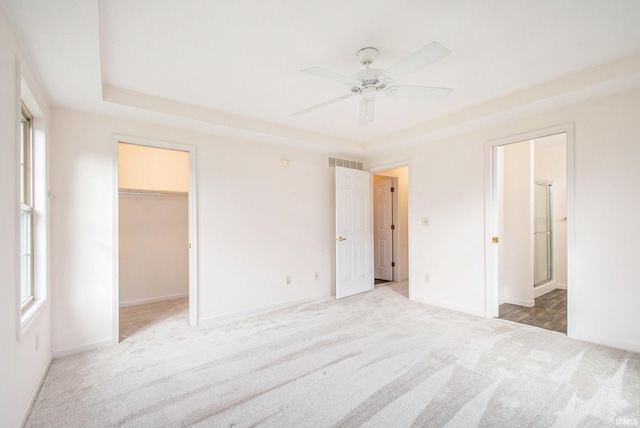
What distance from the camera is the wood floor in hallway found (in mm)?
3345

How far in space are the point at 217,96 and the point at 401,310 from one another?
3.32m

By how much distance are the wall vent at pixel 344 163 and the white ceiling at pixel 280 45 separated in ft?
5.27

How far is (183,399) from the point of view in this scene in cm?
204

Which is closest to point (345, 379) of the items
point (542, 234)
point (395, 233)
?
point (395, 233)

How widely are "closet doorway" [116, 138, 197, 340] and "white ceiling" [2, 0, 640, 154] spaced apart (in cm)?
163

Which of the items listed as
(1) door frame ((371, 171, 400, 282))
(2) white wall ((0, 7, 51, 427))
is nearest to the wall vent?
(1) door frame ((371, 171, 400, 282))

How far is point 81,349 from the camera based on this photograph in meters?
2.82

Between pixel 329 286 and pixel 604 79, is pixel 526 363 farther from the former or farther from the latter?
pixel 329 286

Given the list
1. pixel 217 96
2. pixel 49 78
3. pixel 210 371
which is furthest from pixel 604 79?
pixel 49 78

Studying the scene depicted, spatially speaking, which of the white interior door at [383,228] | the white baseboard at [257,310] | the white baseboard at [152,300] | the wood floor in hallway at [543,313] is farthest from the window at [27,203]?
the white interior door at [383,228]

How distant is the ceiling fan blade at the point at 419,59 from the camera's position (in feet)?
5.61

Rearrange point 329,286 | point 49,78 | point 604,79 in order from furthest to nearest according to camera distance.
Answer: point 329,286
point 604,79
point 49,78

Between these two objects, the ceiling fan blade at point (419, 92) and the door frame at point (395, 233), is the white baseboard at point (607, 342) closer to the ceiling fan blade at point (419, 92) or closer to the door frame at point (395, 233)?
the ceiling fan blade at point (419, 92)

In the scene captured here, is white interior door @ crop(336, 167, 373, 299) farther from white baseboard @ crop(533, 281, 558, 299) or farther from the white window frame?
the white window frame
